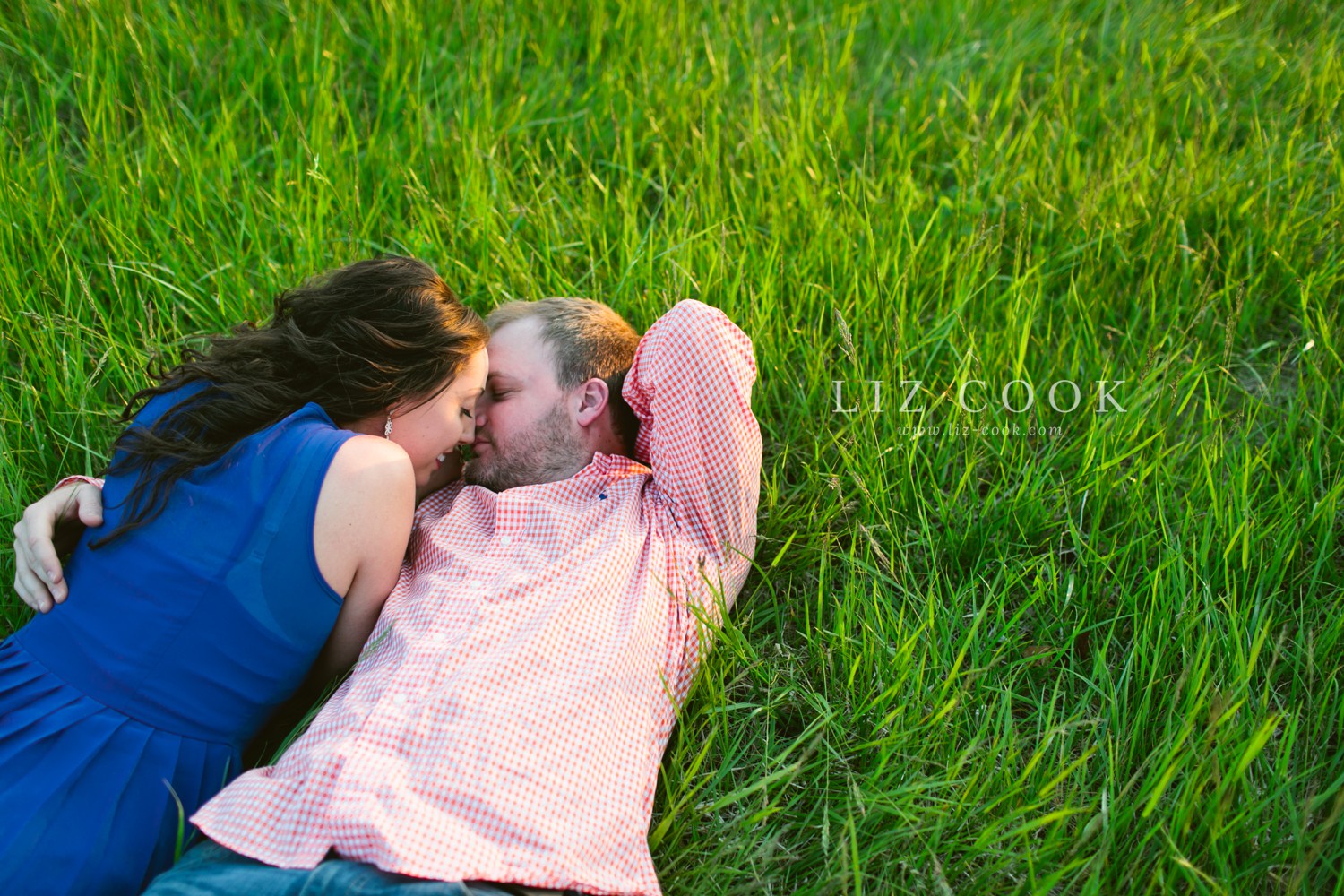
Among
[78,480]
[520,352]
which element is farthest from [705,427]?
[78,480]

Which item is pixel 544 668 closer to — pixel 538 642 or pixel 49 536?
pixel 538 642

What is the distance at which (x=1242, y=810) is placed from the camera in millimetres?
1893

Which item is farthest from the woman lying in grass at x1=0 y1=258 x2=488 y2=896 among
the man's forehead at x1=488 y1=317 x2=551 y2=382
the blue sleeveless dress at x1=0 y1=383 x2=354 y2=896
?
the man's forehead at x1=488 y1=317 x2=551 y2=382

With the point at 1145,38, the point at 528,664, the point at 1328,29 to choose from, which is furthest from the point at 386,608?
the point at 1328,29

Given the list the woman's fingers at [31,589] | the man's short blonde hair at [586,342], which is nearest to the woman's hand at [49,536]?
the woman's fingers at [31,589]

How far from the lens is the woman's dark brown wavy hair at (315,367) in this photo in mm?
2104

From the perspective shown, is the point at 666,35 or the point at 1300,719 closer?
the point at 1300,719

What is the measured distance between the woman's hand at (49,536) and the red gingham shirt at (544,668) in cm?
67

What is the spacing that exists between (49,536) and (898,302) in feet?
8.09

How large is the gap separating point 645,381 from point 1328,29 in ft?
13.5

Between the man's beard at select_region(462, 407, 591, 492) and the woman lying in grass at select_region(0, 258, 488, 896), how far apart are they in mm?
481

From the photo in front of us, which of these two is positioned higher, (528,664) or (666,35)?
(666,35)

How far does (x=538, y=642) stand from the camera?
2.04 metres

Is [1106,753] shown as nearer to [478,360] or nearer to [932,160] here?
[478,360]
